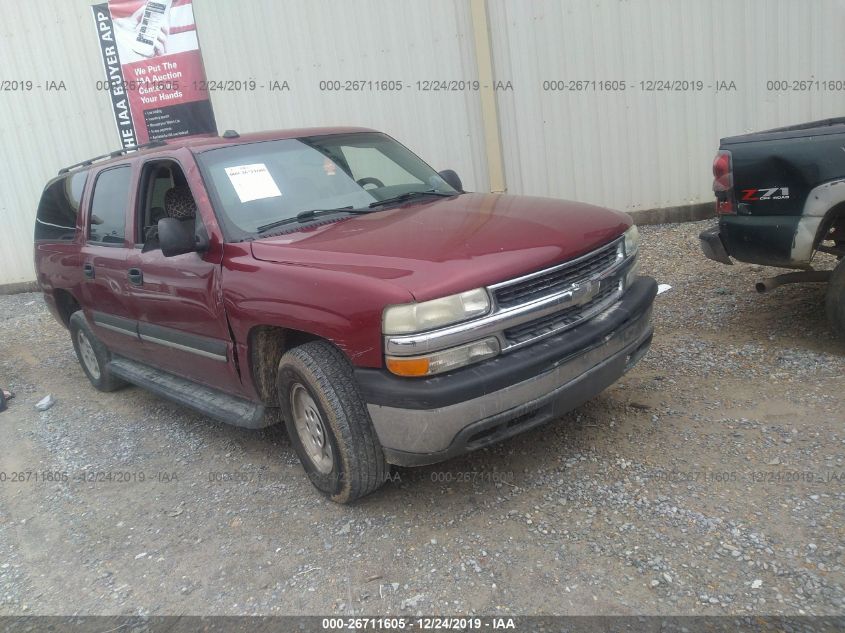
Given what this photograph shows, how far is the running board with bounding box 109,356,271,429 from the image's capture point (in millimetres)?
3586

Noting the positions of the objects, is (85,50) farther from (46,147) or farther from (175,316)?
(175,316)

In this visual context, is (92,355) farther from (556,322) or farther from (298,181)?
(556,322)

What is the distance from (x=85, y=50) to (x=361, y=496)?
27.5 ft

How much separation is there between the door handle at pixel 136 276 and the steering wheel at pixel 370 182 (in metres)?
1.45

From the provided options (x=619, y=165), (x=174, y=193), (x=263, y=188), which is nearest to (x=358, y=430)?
(x=263, y=188)

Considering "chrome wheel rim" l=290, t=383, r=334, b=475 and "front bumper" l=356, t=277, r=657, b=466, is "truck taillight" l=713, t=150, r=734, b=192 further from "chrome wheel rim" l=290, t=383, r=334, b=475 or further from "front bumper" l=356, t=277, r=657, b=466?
"chrome wheel rim" l=290, t=383, r=334, b=475

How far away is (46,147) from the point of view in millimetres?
9281

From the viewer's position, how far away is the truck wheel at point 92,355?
5219mm

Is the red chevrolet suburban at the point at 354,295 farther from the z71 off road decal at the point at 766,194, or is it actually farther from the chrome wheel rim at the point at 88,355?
the z71 off road decal at the point at 766,194

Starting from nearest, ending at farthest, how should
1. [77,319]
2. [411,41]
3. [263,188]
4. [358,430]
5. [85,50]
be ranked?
[358,430], [263,188], [77,319], [411,41], [85,50]

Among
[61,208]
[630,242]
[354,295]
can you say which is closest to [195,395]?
[354,295]

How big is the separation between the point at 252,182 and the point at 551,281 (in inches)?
69.7

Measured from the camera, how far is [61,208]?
5.29 meters

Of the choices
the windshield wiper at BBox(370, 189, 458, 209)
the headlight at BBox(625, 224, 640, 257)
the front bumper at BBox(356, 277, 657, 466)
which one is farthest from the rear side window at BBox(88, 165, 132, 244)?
the headlight at BBox(625, 224, 640, 257)
